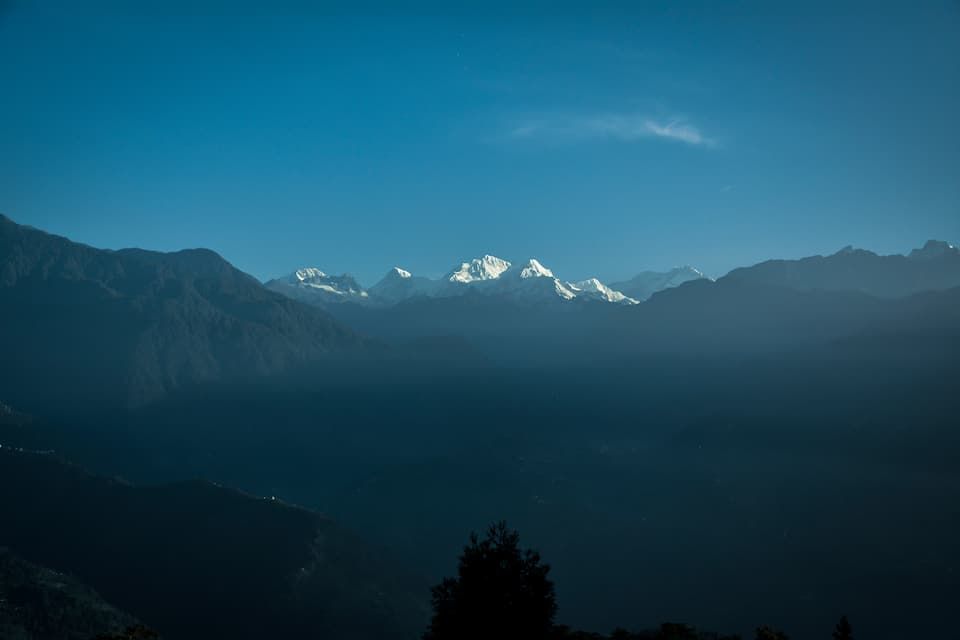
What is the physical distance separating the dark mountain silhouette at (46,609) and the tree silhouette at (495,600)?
17384 cm

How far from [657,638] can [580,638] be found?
6.55m

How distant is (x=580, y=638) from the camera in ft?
148

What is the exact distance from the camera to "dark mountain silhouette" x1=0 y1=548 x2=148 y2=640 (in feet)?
570

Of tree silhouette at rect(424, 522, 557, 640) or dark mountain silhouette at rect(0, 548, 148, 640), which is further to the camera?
dark mountain silhouette at rect(0, 548, 148, 640)

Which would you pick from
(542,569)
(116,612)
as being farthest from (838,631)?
(116,612)

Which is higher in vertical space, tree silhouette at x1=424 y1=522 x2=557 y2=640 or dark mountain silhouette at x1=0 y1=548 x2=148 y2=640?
tree silhouette at x1=424 y1=522 x2=557 y2=640

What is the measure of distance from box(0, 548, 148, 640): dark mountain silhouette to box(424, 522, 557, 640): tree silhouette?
6844 inches

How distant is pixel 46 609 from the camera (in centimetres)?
18212

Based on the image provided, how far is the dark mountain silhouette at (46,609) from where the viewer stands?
174m

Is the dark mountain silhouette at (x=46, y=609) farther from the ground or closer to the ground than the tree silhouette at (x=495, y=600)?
closer to the ground

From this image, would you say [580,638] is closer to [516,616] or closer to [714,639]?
[516,616]

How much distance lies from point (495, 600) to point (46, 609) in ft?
682

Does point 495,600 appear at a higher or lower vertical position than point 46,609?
higher

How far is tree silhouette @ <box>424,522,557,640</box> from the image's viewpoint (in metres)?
38.3
